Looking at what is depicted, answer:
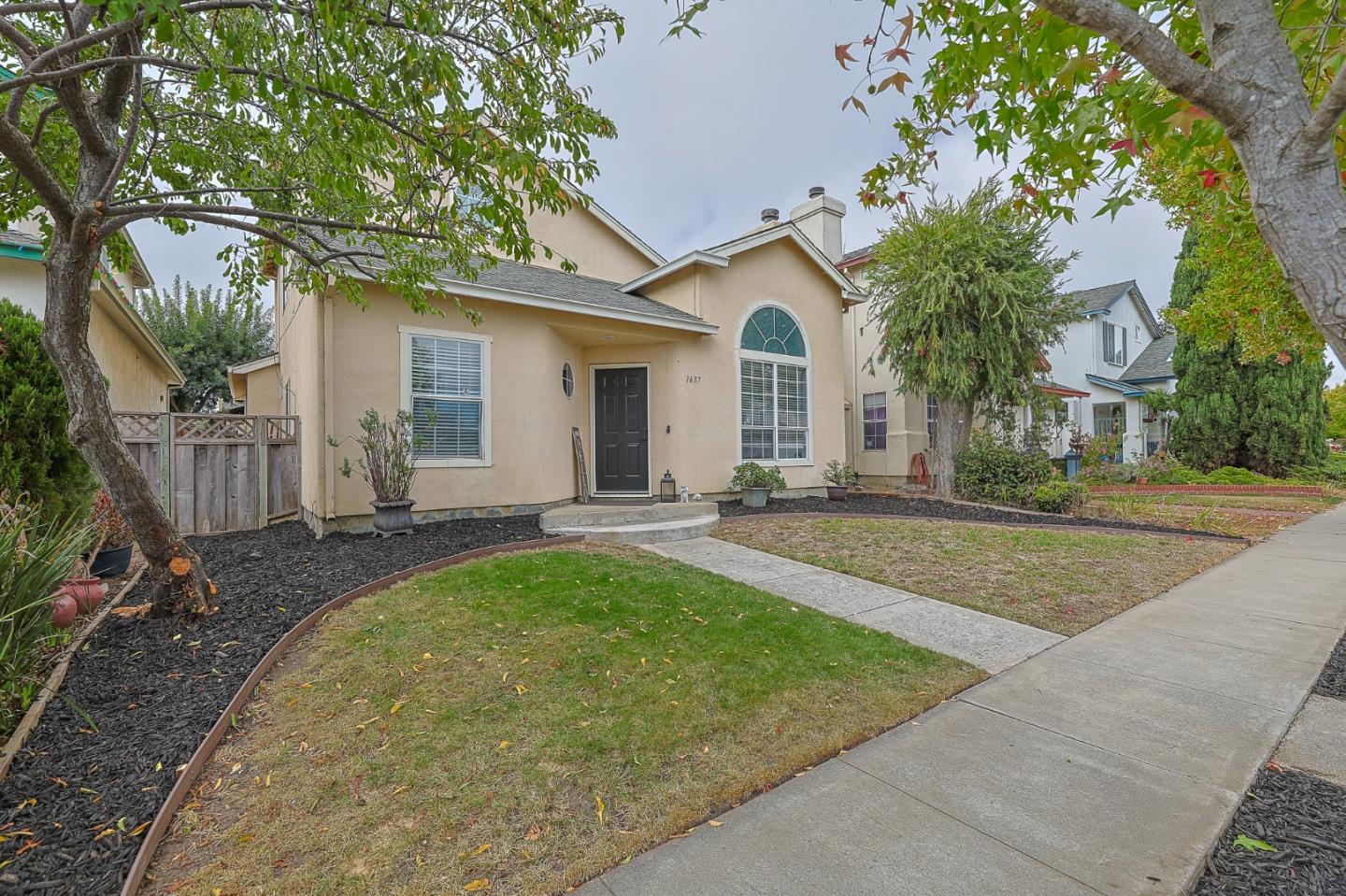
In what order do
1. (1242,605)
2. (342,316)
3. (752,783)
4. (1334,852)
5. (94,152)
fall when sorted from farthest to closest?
(342,316) → (1242,605) → (94,152) → (752,783) → (1334,852)

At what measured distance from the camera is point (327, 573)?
5473 millimetres

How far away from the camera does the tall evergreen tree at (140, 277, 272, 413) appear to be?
21.0 m

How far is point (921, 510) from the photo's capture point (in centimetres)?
1076

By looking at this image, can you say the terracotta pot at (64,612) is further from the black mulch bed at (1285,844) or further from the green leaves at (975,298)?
the green leaves at (975,298)

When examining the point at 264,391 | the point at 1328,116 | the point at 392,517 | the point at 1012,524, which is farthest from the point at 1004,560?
the point at 264,391

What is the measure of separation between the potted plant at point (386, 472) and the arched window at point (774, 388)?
6151 mm

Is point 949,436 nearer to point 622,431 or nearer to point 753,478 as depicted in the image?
point 753,478

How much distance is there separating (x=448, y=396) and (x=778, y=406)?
6.45 meters

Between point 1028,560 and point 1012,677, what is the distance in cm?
356

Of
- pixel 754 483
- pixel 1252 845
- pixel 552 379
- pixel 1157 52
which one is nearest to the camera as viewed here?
pixel 1157 52

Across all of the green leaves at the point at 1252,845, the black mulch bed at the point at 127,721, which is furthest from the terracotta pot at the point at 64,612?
the green leaves at the point at 1252,845

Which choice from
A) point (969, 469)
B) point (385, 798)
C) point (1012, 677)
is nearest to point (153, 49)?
point (385, 798)

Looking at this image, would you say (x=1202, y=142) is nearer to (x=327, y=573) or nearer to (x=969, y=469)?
(x=327, y=573)

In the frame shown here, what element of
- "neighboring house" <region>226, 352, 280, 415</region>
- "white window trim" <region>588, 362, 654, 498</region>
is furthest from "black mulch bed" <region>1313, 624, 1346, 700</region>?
"neighboring house" <region>226, 352, 280, 415</region>
